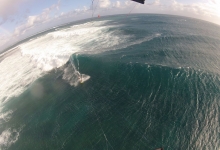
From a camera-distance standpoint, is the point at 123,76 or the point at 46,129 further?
the point at 123,76

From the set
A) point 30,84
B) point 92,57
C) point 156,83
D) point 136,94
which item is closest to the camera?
point 136,94

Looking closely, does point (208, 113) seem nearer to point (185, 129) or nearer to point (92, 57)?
point (185, 129)

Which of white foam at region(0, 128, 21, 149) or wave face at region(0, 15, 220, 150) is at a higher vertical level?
wave face at region(0, 15, 220, 150)

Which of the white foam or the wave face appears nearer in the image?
the wave face

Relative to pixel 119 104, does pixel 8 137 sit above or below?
below

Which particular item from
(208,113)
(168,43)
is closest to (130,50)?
(168,43)

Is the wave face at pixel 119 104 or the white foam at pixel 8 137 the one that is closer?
the wave face at pixel 119 104

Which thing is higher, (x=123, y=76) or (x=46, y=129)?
(x=123, y=76)

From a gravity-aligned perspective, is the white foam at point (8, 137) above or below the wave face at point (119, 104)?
below

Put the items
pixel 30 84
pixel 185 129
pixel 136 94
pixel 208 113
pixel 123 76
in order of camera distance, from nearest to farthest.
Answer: pixel 185 129 → pixel 208 113 → pixel 136 94 → pixel 123 76 → pixel 30 84

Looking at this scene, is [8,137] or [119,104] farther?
[119,104]
